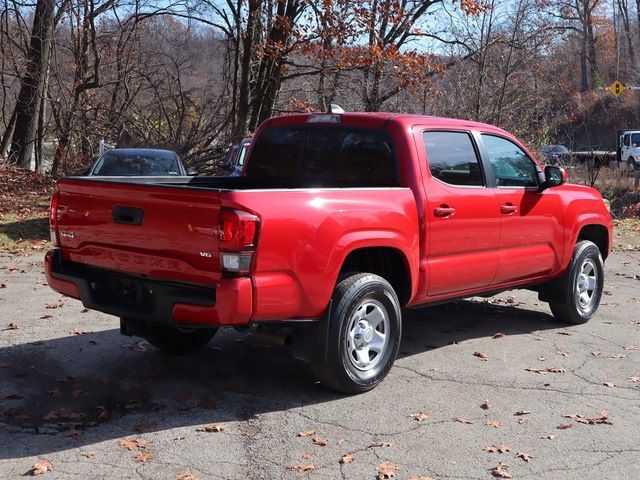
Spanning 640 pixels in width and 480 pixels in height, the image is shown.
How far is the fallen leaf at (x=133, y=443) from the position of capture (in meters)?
4.64

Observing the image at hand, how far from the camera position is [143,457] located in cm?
449

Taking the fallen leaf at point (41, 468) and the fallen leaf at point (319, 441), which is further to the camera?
the fallen leaf at point (319, 441)

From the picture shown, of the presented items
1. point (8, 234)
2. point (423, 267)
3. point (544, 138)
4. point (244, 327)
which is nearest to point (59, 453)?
point (244, 327)

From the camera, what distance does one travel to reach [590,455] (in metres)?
4.74

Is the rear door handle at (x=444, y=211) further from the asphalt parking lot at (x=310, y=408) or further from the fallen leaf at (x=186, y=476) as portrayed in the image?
the fallen leaf at (x=186, y=476)

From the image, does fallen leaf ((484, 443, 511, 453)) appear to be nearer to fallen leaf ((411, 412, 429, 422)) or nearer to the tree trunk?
fallen leaf ((411, 412, 429, 422))

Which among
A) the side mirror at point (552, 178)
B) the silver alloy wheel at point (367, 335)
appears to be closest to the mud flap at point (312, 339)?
the silver alloy wheel at point (367, 335)

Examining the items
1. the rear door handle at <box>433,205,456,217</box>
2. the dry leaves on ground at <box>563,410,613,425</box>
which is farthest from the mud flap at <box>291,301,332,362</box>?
the dry leaves on ground at <box>563,410,613,425</box>

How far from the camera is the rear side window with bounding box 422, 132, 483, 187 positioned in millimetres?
6441

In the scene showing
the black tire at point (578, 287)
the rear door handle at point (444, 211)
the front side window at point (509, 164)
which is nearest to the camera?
the rear door handle at point (444, 211)

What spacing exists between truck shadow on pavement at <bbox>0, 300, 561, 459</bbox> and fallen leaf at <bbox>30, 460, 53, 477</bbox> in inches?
7.3

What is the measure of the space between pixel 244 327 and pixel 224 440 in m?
0.74

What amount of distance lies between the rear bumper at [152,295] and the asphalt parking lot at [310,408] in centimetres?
65

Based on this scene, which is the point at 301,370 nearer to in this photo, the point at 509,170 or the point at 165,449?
the point at 165,449
